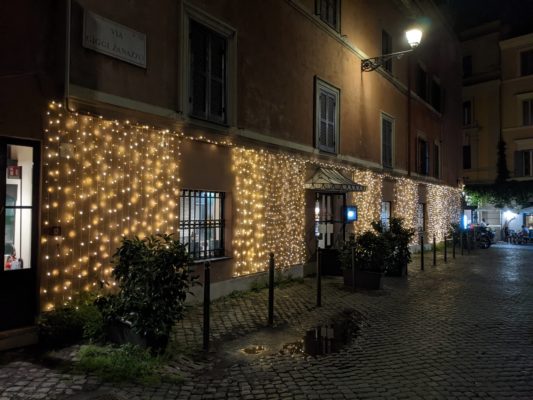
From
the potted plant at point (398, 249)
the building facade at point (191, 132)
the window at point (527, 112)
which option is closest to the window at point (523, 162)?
the window at point (527, 112)

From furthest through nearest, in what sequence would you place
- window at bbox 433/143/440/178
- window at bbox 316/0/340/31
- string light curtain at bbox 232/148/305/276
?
1. window at bbox 433/143/440/178
2. window at bbox 316/0/340/31
3. string light curtain at bbox 232/148/305/276

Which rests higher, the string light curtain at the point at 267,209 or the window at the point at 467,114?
the window at the point at 467,114

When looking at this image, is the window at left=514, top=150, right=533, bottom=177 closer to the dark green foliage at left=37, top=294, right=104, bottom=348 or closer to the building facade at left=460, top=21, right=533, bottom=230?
the building facade at left=460, top=21, right=533, bottom=230

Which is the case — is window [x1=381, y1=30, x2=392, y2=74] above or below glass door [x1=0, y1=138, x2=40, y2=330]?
above

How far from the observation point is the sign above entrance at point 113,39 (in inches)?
244

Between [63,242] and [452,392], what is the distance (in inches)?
201

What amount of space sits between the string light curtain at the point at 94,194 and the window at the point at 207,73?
120 cm

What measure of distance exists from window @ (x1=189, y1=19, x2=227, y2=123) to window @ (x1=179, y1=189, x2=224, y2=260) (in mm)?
1559

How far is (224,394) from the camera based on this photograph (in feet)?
14.1

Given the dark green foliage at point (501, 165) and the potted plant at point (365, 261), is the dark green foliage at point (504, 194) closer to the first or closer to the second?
the dark green foliage at point (501, 165)

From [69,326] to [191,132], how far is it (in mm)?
3869

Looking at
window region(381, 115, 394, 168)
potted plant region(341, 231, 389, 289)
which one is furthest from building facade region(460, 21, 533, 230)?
potted plant region(341, 231, 389, 289)

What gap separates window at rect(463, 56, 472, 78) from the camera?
31.0m

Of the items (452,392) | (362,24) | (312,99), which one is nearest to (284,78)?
(312,99)
